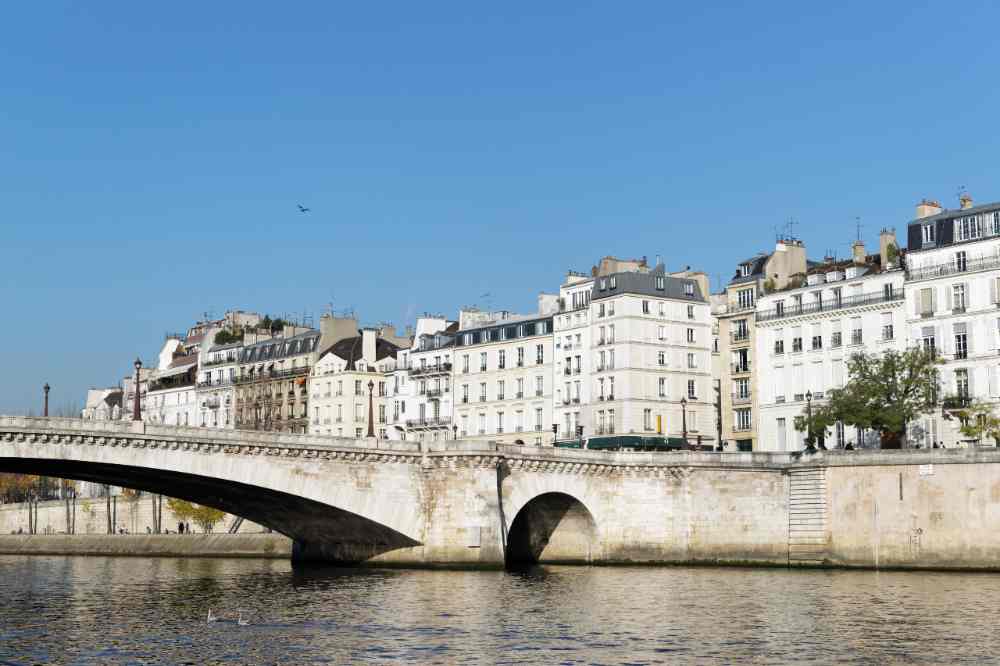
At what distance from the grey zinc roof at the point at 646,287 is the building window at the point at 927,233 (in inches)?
652

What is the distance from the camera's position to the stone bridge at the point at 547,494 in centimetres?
5653

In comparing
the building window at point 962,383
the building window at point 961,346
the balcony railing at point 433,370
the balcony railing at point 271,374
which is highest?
the balcony railing at point 271,374

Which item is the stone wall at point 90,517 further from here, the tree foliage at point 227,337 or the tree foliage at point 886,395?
the tree foliage at point 886,395

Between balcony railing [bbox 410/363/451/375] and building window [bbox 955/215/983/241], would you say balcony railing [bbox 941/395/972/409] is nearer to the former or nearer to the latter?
building window [bbox 955/215/983/241]

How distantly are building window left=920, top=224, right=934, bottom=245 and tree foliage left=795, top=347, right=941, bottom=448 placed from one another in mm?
6791

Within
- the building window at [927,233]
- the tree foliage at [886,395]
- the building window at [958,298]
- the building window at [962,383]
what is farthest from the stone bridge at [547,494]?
the building window at [927,233]

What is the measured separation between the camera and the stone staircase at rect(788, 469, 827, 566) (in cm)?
6169

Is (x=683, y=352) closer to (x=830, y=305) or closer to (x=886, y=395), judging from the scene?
(x=830, y=305)

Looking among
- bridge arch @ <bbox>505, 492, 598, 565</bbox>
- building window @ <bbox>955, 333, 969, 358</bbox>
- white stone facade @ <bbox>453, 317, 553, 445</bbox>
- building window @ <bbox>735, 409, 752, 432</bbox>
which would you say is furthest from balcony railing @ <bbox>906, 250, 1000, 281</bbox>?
white stone facade @ <bbox>453, 317, 553, 445</bbox>

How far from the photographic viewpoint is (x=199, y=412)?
119 meters

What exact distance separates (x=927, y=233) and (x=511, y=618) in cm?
4097

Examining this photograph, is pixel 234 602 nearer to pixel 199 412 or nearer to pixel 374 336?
pixel 374 336

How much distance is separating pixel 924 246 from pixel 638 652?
4448 cm

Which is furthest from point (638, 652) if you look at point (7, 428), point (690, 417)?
point (690, 417)
